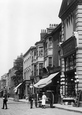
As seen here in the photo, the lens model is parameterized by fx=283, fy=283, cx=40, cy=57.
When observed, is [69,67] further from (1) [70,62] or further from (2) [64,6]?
(2) [64,6]

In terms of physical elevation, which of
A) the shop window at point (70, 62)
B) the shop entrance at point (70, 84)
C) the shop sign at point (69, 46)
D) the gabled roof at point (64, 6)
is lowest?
the shop entrance at point (70, 84)

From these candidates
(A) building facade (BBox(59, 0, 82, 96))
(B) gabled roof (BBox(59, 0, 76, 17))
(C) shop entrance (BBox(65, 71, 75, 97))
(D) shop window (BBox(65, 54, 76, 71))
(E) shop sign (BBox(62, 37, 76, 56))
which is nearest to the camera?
(A) building facade (BBox(59, 0, 82, 96))

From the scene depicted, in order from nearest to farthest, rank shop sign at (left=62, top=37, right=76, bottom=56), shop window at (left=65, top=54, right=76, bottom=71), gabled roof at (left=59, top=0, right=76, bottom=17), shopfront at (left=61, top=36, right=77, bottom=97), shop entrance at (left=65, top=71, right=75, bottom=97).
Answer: shop sign at (left=62, top=37, right=76, bottom=56) → shopfront at (left=61, top=36, right=77, bottom=97) → shop window at (left=65, top=54, right=76, bottom=71) → shop entrance at (left=65, top=71, right=75, bottom=97) → gabled roof at (left=59, top=0, right=76, bottom=17)

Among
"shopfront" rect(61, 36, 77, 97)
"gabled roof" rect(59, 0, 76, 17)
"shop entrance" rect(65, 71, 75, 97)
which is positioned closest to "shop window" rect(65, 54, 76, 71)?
"shopfront" rect(61, 36, 77, 97)

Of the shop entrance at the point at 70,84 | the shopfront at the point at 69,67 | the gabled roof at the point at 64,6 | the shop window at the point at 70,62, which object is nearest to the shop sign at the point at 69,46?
the shopfront at the point at 69,67

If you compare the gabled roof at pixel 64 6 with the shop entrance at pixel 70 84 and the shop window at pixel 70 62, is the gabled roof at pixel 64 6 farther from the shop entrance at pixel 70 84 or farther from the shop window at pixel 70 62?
the shop entrance at pixel 70 84

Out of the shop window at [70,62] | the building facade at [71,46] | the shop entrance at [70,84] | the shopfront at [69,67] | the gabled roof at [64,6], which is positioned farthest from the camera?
the gabled roof at [64,6]

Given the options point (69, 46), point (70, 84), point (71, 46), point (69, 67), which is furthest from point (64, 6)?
point (70, 84)

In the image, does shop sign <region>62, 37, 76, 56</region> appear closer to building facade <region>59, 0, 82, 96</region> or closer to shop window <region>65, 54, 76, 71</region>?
building facade <region>59, 0, 82, 96</region>

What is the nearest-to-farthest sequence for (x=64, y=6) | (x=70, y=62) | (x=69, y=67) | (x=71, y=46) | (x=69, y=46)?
1. (x=71, y=46)
2. (x=69, y=46)
3. (x=70, y=62)
4. (x=69, y=67)
5. (x=64, y=6)

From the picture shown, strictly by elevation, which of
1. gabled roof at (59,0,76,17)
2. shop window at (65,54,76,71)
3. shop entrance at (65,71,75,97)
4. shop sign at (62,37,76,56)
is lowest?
shop entrance at (65,71,75,97)

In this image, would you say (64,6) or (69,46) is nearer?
(69,46)

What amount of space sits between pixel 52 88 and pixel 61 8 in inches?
447

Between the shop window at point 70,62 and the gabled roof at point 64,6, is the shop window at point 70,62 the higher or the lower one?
the lower one
